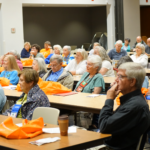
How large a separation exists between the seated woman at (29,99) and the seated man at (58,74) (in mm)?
1777

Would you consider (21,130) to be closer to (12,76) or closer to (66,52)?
(12,76)

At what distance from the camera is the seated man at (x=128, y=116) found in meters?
2.25

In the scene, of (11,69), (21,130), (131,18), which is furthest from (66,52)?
(131,18)

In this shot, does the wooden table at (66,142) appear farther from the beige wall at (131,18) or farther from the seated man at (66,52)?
the beige wall at (131,18)

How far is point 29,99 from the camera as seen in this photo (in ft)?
11.2

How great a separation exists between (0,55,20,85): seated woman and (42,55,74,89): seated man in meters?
0.76

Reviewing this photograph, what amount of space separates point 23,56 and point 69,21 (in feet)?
26.3

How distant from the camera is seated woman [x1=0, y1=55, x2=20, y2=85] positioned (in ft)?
19.9

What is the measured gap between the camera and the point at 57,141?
2.30 m

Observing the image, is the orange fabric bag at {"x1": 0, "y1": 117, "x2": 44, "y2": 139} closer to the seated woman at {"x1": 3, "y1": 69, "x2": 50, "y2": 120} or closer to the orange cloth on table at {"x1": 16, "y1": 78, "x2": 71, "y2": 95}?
the seated woman at {"x1": 3, "y1": 69, "x2": 50, "y2": 120}

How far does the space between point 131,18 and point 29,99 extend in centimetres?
1354

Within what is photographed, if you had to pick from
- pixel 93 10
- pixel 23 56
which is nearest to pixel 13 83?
pixel 23 56

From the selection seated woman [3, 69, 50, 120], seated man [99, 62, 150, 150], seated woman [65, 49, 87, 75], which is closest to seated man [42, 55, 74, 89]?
seated woman [65, 49, 87, 75]

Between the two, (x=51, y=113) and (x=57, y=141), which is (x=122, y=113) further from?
(x=51, y=113)
